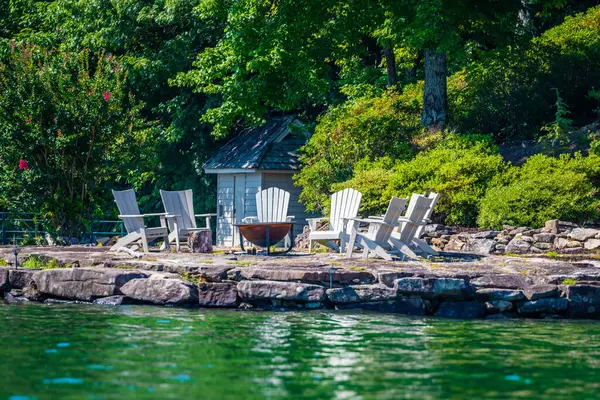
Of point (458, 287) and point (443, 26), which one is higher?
point (443, 26)

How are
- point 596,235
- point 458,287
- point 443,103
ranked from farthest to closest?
point 443,103 < point 596,235 < point 458,287

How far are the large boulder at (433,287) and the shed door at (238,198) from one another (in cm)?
1106

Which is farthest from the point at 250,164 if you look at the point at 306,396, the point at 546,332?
the point at 306,396

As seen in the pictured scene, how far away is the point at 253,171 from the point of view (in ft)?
64.5

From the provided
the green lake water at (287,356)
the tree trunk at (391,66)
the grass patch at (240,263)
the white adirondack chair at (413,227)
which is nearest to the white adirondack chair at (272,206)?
the white adirondack chair at (413,227)

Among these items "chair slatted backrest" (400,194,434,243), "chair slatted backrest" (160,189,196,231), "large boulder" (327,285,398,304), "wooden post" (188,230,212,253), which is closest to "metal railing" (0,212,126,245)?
"chair slatted backrest" (160,189,196,231)

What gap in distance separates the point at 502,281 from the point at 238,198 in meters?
11.6

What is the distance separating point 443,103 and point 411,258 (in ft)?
22.0

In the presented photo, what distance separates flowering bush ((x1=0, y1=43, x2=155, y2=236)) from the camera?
13.7 metres

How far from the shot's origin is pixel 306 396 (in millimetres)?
5180

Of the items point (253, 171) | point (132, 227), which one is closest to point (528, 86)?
point (253, 171)

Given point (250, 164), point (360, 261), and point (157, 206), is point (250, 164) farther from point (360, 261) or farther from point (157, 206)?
point (360, 261)

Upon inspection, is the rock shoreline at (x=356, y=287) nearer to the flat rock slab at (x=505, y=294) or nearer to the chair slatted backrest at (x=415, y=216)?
the flat rock slab at (x=505, y=294)

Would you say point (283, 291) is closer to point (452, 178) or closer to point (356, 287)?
point (356, 287)
